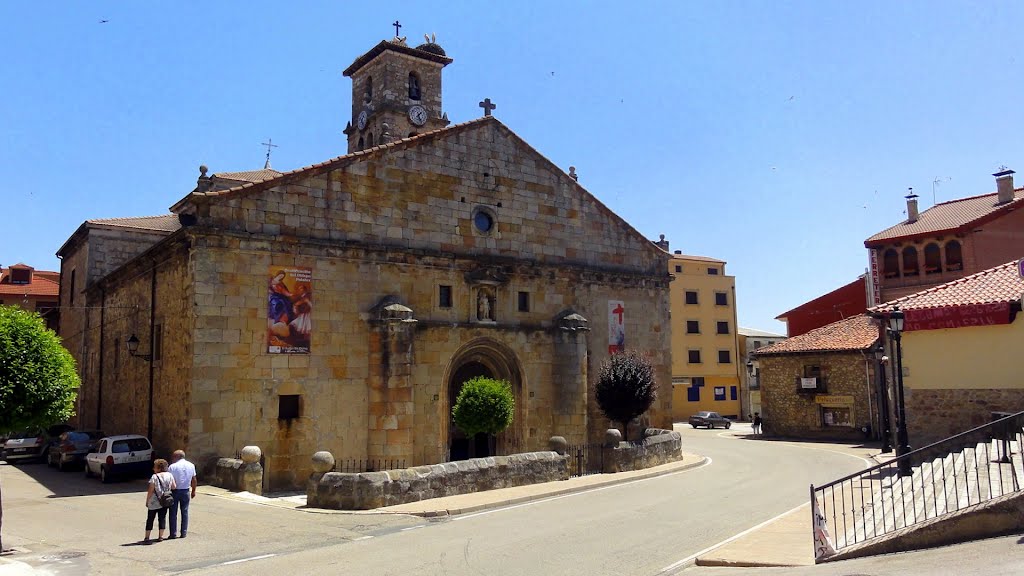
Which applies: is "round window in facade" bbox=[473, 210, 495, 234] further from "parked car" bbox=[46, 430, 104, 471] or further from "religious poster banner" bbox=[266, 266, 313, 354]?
"parked car" bbox=[46, 430, 104, 471]

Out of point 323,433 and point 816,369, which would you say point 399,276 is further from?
point 816,369

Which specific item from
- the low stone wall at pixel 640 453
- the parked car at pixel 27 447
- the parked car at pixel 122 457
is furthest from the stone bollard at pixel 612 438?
the parked car at pixel 27 447

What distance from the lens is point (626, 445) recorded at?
896 inches

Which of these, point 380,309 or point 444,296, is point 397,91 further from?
point 380,309

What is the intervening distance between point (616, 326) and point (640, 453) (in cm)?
614

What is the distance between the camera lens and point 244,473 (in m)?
17.4

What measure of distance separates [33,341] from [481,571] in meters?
7.90

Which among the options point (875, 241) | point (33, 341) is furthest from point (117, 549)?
point (875, 241)

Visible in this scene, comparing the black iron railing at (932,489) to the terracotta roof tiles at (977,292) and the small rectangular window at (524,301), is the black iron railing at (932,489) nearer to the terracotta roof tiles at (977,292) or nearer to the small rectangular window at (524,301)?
the terracotta roof tiles at (977,292)

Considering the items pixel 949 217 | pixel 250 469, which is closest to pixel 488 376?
pixel 250 469

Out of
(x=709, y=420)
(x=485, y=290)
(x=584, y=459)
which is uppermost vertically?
(x=485, y=290)

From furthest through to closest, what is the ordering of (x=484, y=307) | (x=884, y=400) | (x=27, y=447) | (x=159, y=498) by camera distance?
(x=884, y=400), (x=27, y=447), (x=484, y=307), (x=159, y=498)

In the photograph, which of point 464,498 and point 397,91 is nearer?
point 464,498

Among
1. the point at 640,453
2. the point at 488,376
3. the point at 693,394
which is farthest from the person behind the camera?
the point at 693,394
